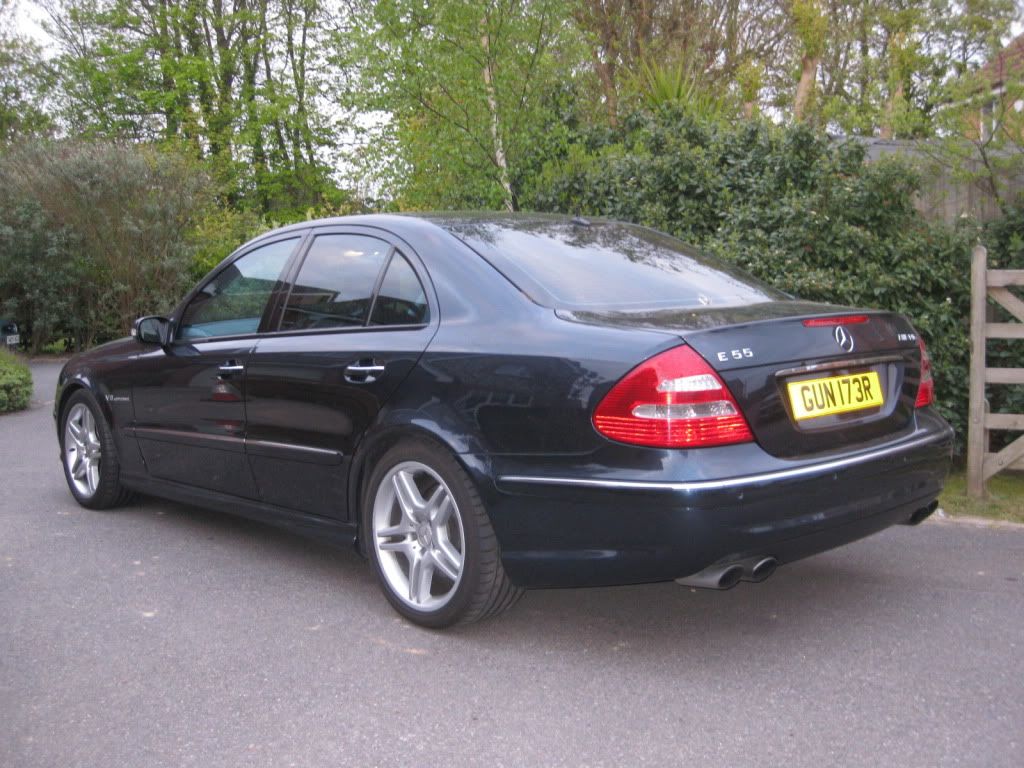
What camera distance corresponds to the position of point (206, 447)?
4996 mm

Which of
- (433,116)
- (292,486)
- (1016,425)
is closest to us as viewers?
(292,486)

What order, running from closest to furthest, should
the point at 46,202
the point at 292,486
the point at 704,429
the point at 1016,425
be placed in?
the point at 704,429
the point at 292,486
the point at 1016,425
the point at 46,202

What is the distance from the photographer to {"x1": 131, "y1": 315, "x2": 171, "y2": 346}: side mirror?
17.7 ft

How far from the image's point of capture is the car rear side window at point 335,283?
4.32 m

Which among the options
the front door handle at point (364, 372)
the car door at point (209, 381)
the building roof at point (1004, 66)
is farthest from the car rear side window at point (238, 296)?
the building roof at point (1004, 66)

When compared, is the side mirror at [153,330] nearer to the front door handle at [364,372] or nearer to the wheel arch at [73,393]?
the wheel arch at [73,393]

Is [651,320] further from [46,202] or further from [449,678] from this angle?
[46,202]

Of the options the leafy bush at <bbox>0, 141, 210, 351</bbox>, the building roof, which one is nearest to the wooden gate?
the building roof

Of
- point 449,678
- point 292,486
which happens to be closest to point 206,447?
point 292,486

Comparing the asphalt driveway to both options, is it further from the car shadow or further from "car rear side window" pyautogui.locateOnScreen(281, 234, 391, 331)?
"car rear side window" pyautogui.locateOnScreen(281, 234, 391, 331)

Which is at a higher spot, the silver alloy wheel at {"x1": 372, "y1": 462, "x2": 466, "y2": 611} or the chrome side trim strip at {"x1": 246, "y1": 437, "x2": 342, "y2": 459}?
the chrome side trim strip at {"x1": 246, "y1": 437, "x2": 342, "y2": 459}

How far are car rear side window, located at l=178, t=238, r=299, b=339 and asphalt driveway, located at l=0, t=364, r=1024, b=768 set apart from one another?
1.14m

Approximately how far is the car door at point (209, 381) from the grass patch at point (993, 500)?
3.85 metres

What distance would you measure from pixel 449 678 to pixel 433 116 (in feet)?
24.1
